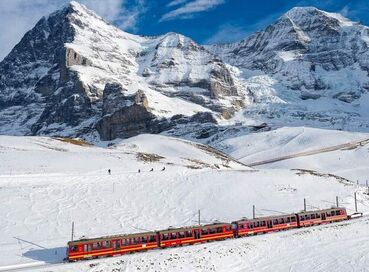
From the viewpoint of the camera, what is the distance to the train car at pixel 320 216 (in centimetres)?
5938

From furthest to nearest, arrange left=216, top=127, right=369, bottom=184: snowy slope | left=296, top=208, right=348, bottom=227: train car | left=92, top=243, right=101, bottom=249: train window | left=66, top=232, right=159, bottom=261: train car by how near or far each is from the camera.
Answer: left=216, top=127, right=369, bottom=184: snowy slope, left=296, top=208, right=348, bottom=227: train car, left=92, top=243, right=101, bottom=249: train window, left=66, top=232, right=159, bottom=261: train car

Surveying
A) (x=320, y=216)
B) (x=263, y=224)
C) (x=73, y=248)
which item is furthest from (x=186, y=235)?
(x=320, y=216)

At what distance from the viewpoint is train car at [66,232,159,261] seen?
39.9 m

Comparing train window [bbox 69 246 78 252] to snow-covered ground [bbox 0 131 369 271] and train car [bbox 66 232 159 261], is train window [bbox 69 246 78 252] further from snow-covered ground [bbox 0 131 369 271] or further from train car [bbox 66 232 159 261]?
snow-covered ground [bbox 0 131 369 271]

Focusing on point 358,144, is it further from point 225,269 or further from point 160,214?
point 225,269

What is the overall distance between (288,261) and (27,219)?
87.6ft

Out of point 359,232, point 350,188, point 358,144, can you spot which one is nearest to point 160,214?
point 359,232

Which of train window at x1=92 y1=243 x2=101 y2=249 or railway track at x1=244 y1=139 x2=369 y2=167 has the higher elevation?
railway track at x1=244 y1=139 x2=369 y2=167

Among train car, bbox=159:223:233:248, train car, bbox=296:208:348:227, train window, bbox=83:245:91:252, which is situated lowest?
train window, bbox=83:245:91:252

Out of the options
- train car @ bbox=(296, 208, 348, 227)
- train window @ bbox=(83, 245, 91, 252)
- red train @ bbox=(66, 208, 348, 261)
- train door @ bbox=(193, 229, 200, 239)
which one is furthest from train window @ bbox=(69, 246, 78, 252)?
train car @ bbox=(296, 208, 348, 227)

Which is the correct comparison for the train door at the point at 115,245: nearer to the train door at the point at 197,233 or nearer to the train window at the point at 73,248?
the train window at the point at 73,248

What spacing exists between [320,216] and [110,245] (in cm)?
3100

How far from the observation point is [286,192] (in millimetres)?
72750

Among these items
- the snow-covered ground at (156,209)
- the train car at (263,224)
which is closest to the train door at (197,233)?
the snow-covered ground at (156,209)
